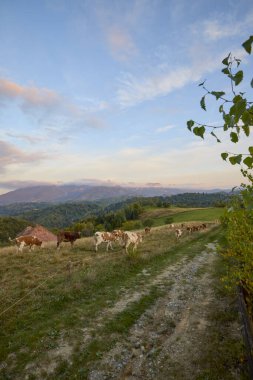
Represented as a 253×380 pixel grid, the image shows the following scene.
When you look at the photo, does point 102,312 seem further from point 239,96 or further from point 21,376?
point 239,96

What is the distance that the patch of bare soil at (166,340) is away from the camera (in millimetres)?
8555

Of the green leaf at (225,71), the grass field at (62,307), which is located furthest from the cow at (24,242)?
the green leaf at (225,71)

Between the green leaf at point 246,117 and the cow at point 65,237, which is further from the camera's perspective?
the cow at point 65,237

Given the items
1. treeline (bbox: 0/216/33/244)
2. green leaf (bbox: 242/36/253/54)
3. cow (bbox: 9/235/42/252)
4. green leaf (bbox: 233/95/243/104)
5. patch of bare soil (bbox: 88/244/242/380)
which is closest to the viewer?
green leaf (bbox: 242/36/253/54)

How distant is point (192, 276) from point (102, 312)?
7.81m

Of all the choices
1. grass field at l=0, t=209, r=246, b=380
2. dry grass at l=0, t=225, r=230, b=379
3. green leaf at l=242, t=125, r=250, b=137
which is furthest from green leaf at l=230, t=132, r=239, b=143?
dry grass at l=0, t=225, r=230, b=379

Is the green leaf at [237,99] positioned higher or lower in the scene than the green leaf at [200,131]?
higher

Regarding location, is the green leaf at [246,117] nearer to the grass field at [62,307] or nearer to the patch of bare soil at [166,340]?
the patch of bare soil at [166,340]

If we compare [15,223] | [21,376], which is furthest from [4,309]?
[15,223]

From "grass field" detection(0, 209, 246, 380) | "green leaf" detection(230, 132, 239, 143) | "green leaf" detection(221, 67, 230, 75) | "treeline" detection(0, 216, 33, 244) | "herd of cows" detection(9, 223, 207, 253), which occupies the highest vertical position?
"green leaf" detection(221, 67, 230, 75)

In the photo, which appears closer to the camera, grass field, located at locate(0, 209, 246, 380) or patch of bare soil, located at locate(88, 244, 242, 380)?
patch of bare soil, located at locate(88, 244, 242, 380)

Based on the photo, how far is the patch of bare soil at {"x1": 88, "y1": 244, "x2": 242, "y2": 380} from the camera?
8555 millimetres

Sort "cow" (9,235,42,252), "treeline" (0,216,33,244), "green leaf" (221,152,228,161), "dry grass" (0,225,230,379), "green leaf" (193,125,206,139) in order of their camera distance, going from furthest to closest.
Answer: "treeline" (0,216,33,244) < "cow" (9,235,42,252) < "dry grass" (0,225,230,379) < "green leaf" (221,152,228,161) < "green leaf" (193,125,206,139)

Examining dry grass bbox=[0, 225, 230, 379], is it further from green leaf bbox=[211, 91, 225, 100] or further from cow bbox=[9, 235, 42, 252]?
green leaf bbox=[211, 91, 225, 100]
